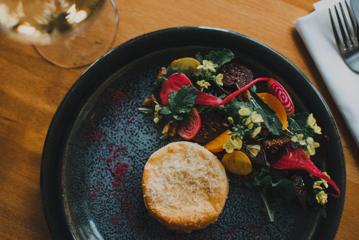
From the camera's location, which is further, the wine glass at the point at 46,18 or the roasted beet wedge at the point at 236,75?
the roasted beet wedge at the point at 236,75

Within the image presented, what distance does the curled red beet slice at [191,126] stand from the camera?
3.87 ft

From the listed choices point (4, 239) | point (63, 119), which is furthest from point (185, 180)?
point (4, 239)

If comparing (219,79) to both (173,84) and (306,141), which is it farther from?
(306,141)

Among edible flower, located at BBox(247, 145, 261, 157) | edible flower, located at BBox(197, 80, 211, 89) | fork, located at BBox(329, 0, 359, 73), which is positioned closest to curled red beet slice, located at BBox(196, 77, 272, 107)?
edible flower, located at BBox(197, 80, 211, 89)

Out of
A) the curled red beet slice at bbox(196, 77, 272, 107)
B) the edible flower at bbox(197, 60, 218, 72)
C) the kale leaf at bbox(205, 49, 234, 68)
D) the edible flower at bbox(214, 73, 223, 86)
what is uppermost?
the kale leaf at bbox(205, 49, 234, 68)

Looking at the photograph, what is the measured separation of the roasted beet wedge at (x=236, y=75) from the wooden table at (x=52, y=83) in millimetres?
139

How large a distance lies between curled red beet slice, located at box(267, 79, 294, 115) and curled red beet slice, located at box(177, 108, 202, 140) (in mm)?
196

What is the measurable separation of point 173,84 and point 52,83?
320 mm

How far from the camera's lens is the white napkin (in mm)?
1250

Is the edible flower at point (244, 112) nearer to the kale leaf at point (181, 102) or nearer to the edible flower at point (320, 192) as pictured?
the kale leaf at point (181, 102)

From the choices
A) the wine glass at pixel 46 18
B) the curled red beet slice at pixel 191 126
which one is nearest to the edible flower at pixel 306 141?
the curled red beet slice at pixel 191 126

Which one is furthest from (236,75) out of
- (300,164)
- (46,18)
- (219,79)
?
(46,18)

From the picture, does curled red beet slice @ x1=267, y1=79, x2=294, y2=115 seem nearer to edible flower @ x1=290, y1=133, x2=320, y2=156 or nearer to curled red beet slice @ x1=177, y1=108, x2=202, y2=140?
edible flower @ x1=290, y1=133, x2=320, y2=156

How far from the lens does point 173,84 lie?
3.90 feet
